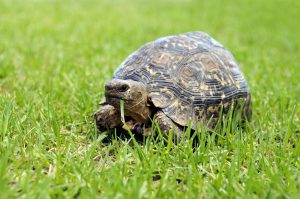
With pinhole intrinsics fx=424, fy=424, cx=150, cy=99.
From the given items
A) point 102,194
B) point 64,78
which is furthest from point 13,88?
point 102,194

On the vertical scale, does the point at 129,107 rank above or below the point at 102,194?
above

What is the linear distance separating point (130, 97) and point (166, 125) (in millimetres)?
347

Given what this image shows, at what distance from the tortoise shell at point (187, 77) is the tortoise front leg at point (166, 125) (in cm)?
4

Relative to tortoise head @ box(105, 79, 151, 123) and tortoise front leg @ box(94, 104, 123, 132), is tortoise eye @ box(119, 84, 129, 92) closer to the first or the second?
tortoise head @ box(105, 79, 151, 123)

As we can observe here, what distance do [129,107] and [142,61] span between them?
1.69ft

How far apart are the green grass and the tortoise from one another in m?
0.22

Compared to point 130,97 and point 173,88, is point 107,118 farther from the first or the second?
point 173,88

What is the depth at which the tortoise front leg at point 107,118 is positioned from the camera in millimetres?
3445

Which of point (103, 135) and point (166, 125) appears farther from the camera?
point (103, 135)

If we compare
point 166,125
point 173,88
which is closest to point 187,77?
point 173,88

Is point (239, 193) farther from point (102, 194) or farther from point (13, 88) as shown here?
point (13, 88)

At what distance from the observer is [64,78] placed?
200 inches

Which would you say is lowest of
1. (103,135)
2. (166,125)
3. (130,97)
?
(103,135)

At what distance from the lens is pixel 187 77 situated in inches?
137
